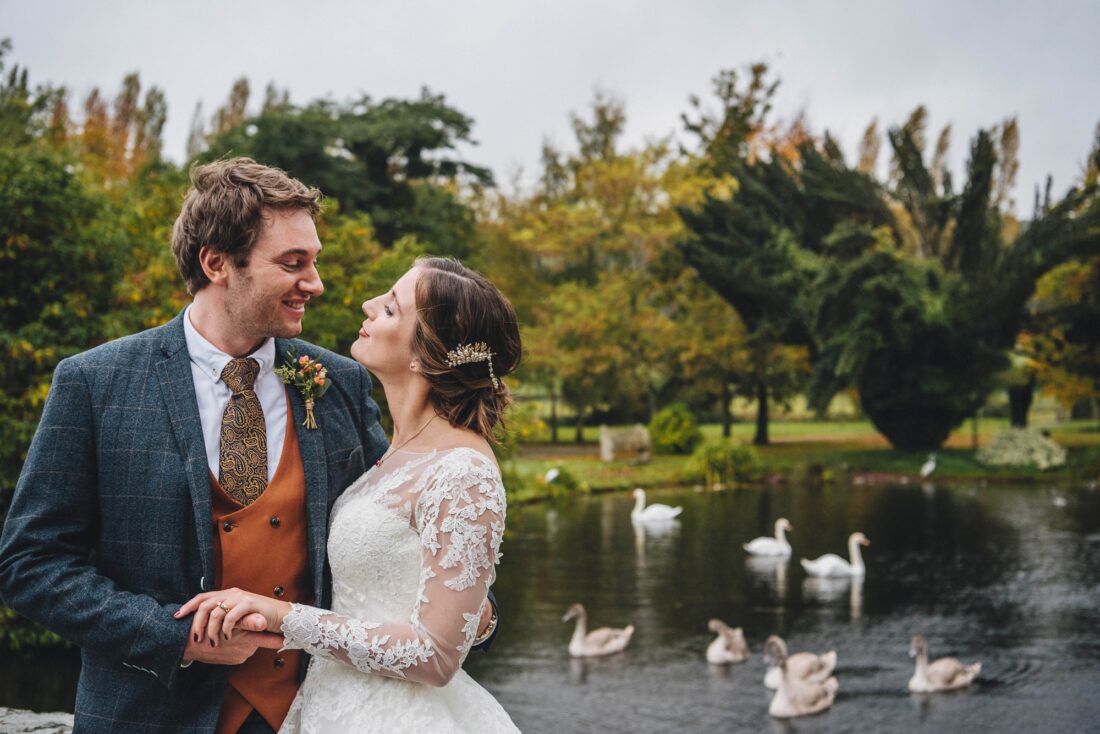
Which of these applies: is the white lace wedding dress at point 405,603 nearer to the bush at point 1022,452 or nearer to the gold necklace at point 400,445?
the gold necklace at point 400,445

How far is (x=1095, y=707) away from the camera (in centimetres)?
893

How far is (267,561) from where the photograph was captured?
2467 mm

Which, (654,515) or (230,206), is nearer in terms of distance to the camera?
(230,206)

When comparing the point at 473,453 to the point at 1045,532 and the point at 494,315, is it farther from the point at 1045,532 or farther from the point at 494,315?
the point at 1045,532

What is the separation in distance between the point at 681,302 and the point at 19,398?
24388 mm

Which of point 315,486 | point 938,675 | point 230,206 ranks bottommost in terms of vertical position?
point 938,675

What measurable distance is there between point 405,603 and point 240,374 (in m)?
0.68

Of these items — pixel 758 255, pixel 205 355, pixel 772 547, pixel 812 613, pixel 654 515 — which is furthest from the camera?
pixel 758 255

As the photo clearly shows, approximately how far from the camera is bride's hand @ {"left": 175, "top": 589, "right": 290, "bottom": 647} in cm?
219

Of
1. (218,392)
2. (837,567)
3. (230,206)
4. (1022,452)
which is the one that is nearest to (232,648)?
(218,392)

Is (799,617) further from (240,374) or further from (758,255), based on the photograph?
(758,255)

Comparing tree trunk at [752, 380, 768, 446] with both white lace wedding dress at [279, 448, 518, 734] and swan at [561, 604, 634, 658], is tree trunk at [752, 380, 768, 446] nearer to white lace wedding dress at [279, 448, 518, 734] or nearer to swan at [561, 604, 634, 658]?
swan at [561, 604, 634, 658]

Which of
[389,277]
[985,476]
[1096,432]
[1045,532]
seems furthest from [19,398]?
[1096,432]

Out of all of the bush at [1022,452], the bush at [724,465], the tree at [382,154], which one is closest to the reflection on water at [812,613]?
the bush at [724,465]
